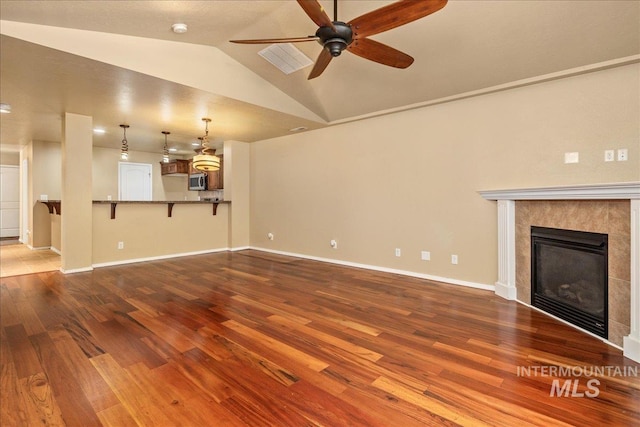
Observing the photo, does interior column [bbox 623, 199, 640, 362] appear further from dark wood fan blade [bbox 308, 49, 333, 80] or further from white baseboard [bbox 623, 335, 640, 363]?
dark wood fan blade [bbox 308, 49, 333, 80]

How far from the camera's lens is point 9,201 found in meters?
8.76

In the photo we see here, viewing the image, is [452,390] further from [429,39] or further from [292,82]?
[292,82]

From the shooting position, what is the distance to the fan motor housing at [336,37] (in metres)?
2.11

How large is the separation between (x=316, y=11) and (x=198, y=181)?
6.59 m

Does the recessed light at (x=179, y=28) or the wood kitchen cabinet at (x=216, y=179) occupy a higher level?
the recessed light at (x=179, y=28)

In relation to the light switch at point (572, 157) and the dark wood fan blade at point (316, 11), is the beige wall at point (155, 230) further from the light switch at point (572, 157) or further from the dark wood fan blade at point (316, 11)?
the light switch at point (572, 157)

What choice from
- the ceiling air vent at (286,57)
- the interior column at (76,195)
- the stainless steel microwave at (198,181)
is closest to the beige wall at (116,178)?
the stainless steel microwave at (198,181)

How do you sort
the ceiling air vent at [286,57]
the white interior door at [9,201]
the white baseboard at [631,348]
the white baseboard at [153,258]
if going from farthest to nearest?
the white interior door at [9,201], the white baseboard at [153,258], the ceiling air vent at [286,57], the white baseboard at [631,348]

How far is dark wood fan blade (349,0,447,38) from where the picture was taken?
186cm

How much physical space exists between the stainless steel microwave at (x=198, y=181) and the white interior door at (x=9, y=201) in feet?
17.7

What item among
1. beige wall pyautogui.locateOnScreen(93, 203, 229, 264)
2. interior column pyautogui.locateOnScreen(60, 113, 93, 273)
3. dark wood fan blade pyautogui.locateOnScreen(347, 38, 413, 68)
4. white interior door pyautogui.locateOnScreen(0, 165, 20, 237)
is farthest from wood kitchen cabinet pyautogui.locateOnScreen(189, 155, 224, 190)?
white interior door pyautogui.locateOnScreen(0, 165, 20, 237)

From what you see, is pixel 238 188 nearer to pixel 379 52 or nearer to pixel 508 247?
pixel 379 52

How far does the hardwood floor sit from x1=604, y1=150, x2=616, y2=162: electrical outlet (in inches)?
63.1

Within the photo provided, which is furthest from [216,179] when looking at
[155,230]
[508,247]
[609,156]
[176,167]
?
[609,156]
